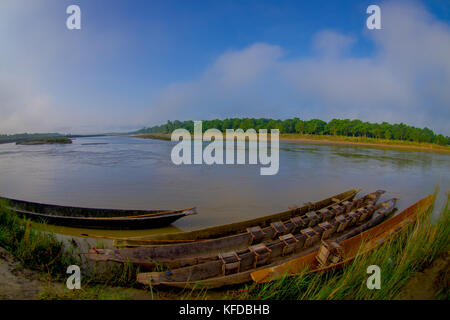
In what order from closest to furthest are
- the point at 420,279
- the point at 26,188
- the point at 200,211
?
the point at 420,279 → the point at 200,211 → the point at 26,188

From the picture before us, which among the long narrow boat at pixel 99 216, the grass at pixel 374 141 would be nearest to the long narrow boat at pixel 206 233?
the long narrow boat at pixel 99 216

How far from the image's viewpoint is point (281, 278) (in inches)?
142

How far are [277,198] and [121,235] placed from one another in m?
6.60

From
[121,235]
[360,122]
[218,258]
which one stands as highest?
[360,122]

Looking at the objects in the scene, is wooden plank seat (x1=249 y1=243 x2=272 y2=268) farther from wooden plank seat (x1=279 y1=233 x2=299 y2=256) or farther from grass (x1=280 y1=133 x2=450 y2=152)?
grass (x1=280 y1=133 x2=450 y2=152)

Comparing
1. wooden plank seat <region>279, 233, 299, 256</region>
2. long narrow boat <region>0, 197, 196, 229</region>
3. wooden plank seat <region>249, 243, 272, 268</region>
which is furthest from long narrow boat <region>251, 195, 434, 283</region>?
long narrow boat <region>0, 197, 196, 229</region>

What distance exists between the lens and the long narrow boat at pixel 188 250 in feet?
13.5

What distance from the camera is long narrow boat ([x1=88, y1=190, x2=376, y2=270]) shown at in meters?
4.10

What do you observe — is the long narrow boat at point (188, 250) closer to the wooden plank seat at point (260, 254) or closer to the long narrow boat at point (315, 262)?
the wooden plank seat at point (260, 254)

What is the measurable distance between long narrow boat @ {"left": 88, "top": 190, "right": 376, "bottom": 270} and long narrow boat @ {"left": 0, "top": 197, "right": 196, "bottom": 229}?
2042 mm
